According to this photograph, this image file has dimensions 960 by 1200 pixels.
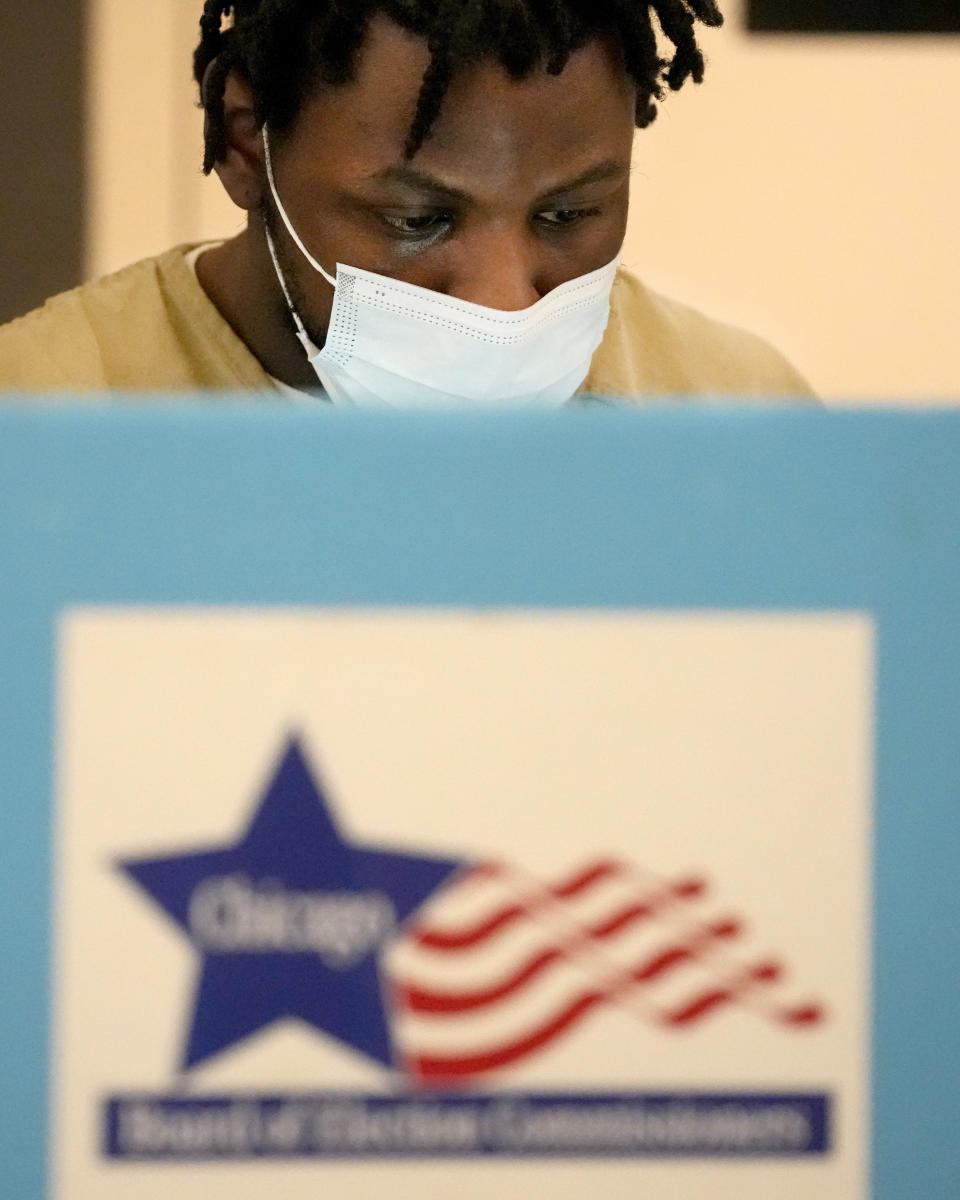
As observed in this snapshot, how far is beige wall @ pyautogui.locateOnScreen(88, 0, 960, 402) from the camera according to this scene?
1797mm

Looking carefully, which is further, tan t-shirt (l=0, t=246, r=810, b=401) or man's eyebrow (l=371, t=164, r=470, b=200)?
tan t-shirt (l=0, t=246, r=810, b=401)

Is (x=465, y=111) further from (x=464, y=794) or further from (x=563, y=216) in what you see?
(x=464, y=794)

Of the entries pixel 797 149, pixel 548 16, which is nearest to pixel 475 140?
pixel 548 16

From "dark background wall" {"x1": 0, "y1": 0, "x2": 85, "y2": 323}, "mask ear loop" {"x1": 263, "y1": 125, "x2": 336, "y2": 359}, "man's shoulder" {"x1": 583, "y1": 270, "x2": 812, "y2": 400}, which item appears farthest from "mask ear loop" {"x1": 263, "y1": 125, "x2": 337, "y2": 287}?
"dark background wall" {"x1": 0, "y1": 0, "x2": 85, "y2": 323}

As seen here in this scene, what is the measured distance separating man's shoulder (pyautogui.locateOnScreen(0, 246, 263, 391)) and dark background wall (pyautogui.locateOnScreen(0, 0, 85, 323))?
2.52 feet

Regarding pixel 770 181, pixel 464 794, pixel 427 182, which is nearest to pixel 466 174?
pixel 427 182

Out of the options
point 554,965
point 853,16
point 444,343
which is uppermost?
point 853,16

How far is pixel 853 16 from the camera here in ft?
5.84

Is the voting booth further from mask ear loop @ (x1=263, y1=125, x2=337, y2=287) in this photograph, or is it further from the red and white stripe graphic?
mask ear loop @ (x1=263, y1=125, x2=337, y2=287)

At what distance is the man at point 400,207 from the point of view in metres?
0.90

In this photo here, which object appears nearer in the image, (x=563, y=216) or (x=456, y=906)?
(x=456, y=906)

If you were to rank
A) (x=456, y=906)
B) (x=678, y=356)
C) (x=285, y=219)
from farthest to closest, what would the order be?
1. (x=678, y=356)
2. (x=285, y=219)
3. (x=456, y=906)

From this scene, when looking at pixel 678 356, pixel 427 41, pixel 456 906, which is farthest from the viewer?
pixel 678 356

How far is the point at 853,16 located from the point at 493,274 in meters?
1.09
